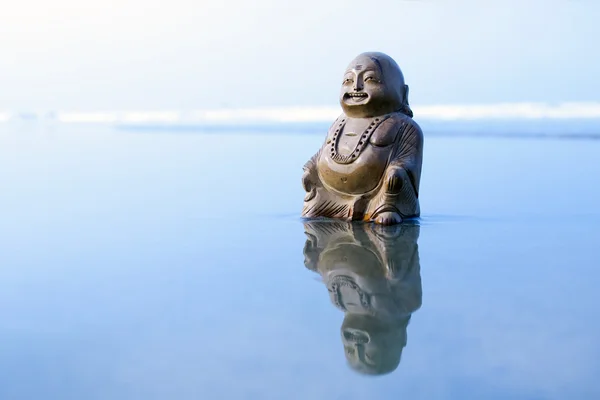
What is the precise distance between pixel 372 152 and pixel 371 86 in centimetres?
39

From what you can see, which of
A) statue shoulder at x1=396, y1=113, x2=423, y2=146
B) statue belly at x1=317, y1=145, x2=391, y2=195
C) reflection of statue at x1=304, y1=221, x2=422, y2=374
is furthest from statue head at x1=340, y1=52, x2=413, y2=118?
reflection of statue at x1=304, y1=221, x2=422, y2=374

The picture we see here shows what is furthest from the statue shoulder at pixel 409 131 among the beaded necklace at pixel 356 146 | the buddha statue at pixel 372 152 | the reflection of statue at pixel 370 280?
the reflection of statue at pixel 370 280

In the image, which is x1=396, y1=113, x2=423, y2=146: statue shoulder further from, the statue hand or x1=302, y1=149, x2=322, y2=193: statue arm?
x1=302, y1=149, x2=322, y2=193: statue arm

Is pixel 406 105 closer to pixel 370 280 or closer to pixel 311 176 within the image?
pixel 311 176

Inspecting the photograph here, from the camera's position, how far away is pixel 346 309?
9.41ft

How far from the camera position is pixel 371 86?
4.54m

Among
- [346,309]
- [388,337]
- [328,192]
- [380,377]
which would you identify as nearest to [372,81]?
[328,192]

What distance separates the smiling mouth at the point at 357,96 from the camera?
4551mm

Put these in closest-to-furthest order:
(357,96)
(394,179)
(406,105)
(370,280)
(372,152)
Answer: (370,280), (394,179), (372,152), (357,96), (406,105)

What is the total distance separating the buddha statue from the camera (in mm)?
4461

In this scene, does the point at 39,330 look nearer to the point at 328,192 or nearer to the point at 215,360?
the point at 215,360

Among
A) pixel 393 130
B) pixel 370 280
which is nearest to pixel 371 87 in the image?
pixel 393 130

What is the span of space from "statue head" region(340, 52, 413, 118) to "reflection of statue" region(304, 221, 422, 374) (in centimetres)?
67

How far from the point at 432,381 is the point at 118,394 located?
0.84 m
